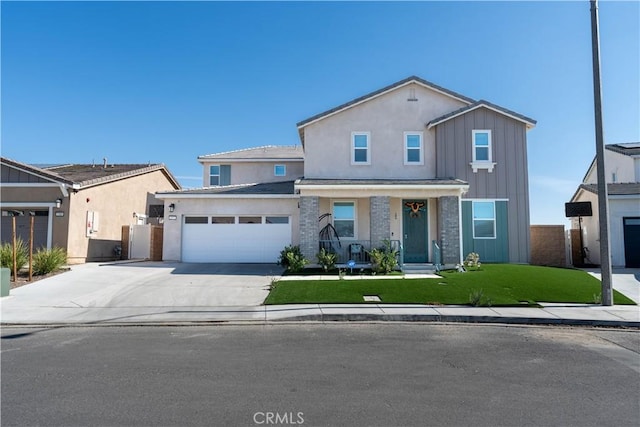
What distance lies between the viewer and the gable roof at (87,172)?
18141 millimetres

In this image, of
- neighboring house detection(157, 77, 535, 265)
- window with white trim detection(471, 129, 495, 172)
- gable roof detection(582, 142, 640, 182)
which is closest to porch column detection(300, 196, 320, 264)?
neighboring house detection(157, 77, 535, 265)

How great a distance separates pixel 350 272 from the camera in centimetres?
1598

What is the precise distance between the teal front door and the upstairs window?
41.2ft

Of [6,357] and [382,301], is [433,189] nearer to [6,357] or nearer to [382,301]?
[382,301]

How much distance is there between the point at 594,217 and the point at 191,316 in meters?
18.5

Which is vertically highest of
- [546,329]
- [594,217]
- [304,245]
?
[594,217]

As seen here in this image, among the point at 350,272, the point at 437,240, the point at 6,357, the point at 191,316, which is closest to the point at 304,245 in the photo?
the point at 350,272

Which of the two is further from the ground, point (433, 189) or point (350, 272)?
point (433, 189)

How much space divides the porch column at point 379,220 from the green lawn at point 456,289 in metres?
2.97

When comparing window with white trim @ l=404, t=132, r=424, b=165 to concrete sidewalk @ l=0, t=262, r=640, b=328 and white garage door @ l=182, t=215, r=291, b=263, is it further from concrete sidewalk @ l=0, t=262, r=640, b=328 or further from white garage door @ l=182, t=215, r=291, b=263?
concrete sidewalk @ l=0, t=262, r=640, b=328

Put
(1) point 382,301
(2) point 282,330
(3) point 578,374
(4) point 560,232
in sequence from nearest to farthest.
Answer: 1. (3) point 578,374
2. (2) point 282,330
3. (1) point 382,301
4. (4) point 560,232

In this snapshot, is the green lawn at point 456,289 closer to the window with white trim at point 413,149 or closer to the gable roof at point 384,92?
the window with white trim at point 413,149

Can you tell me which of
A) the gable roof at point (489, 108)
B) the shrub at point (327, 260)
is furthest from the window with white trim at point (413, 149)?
the shrub at point (327, 260)

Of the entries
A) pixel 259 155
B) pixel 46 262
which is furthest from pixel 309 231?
pixel 259 155
